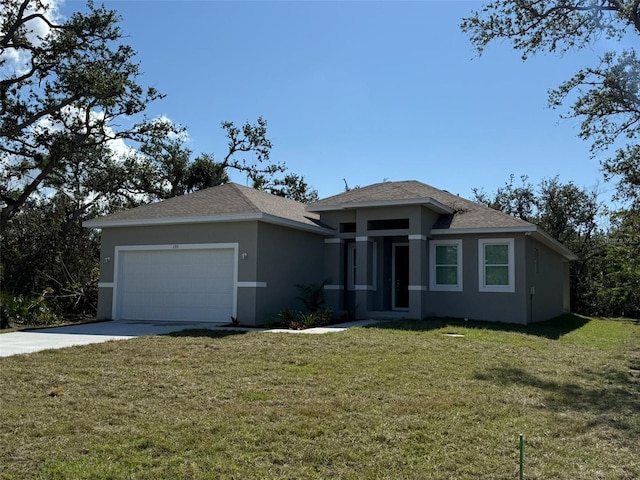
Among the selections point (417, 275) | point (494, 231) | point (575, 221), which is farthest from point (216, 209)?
point (575, 221)

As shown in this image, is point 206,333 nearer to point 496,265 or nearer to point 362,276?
point 362,276

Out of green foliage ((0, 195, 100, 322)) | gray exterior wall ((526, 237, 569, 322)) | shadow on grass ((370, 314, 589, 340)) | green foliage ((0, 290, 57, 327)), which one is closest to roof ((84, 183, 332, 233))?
green foliage ((0, 290, 57, 327))

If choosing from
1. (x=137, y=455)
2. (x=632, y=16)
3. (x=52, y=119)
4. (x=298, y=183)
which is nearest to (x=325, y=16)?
(x=632, y=16)

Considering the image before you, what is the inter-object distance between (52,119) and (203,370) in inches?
747

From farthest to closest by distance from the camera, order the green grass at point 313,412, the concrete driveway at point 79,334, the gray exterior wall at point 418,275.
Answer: the gray exterior wall at point 418,275
the concrete driveway at point 79,334
the green grass at point 313,412

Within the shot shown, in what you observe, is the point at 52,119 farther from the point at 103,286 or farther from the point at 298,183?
the point at 298,183

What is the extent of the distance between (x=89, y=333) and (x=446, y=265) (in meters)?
10.2

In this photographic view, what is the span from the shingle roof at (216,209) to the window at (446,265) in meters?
3.75

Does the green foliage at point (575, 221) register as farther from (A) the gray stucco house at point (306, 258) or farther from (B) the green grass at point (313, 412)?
(B) the green grass at point (313, 412)

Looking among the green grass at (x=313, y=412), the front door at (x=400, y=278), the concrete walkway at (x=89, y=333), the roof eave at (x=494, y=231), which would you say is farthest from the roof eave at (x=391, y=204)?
the green grass at (x=313, y=412)

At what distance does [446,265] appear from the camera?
56.5ft

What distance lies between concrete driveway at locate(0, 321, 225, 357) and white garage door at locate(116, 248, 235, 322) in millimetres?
711

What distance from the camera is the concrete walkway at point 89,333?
10852mm

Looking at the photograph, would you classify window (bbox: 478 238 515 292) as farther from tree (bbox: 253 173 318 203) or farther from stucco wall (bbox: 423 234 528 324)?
tree (bbox: 253 173 318 203)
